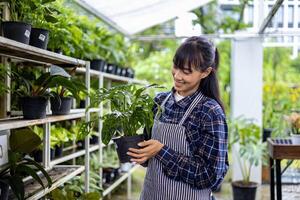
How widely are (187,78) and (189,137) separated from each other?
252 mm

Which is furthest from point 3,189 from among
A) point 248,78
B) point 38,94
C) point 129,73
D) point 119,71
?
point 248,78

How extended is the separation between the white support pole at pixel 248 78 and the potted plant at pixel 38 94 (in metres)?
3.79

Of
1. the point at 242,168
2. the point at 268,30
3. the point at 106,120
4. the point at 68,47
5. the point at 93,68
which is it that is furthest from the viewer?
the point at 242,168

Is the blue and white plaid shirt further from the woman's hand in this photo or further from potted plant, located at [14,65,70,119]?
potted plant, located at [14,65,70,119]

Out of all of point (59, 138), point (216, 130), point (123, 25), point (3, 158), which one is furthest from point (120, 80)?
point (216, 130)

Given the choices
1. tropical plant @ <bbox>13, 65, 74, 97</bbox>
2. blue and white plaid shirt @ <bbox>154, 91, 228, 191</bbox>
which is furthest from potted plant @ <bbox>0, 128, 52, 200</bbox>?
blue and white plaid shirt @ <bbox>154, 91, 228, 191</bbox>

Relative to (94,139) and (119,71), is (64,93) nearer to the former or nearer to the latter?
(94,139)

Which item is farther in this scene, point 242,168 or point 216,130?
point 242,168

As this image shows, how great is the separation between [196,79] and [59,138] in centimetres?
166

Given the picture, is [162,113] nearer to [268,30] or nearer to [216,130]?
[216,130]

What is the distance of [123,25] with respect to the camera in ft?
16.0

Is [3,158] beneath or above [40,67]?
beneath

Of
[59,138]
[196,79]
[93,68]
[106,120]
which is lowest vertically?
[59,138]

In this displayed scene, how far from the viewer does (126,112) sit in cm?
173
